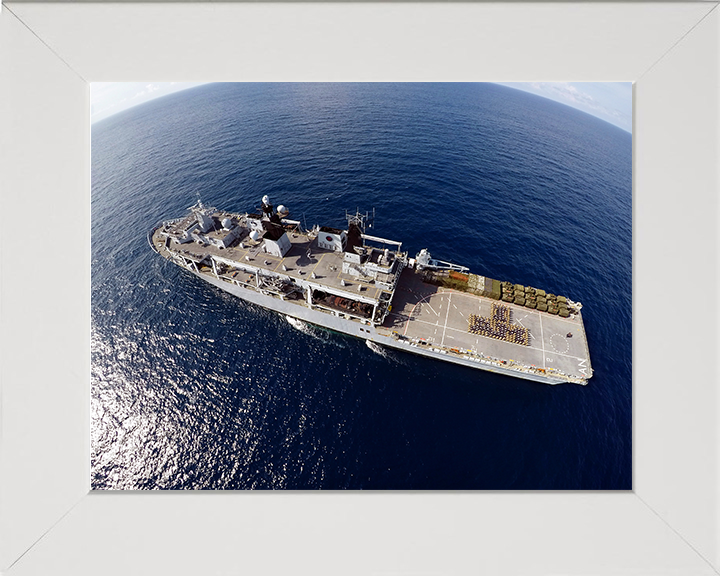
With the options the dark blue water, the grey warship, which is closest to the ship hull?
the grey warship

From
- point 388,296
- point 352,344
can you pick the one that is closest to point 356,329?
point 352,344

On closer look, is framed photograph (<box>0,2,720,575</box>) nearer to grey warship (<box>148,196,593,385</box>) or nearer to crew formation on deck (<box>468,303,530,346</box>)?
grey warship (<box>148,196,593,385</box>)

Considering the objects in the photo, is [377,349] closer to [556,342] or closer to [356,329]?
[356,329]
